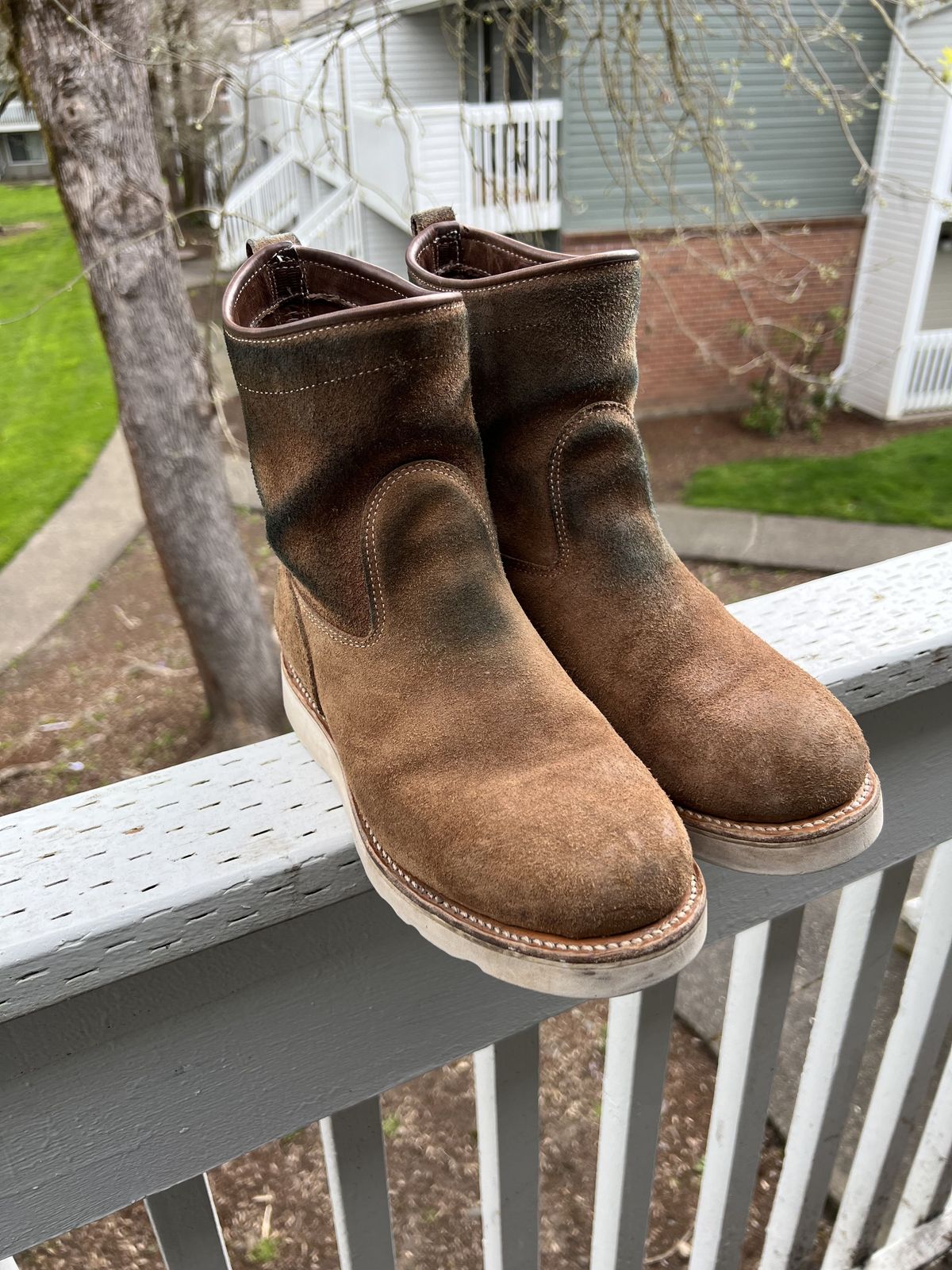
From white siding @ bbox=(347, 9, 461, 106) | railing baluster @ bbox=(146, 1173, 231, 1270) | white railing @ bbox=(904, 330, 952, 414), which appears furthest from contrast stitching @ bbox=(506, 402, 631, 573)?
white siding @ bbox=(347, 9, 461, 106)

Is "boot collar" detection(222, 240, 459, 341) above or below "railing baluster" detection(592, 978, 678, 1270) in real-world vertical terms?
above

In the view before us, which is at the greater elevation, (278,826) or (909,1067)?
(278,826)

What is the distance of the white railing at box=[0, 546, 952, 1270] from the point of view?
634mm

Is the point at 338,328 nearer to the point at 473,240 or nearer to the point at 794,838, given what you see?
the point at 473,240

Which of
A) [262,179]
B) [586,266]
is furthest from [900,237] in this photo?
[586,266]

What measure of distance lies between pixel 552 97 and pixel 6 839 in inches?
365

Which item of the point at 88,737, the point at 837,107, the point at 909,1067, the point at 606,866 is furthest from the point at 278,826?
the point at 88,737

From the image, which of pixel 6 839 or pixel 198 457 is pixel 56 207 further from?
pixel 6 839

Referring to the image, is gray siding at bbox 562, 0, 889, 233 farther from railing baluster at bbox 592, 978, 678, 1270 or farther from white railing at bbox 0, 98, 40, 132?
railing baluster at bbox 592, 978, 678, 1270

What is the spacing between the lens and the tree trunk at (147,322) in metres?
2.88

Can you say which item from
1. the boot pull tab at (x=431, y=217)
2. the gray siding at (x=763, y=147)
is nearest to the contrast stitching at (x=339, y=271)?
the boot pull tab at (x=431, y=217)

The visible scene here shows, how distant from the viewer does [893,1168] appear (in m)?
1.46

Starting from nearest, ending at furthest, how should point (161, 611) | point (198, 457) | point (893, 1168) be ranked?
point (893, 1168) < point (198, 457) < point (161, 611)

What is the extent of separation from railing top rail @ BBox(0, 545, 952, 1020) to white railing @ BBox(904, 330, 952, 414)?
984 centimetres
